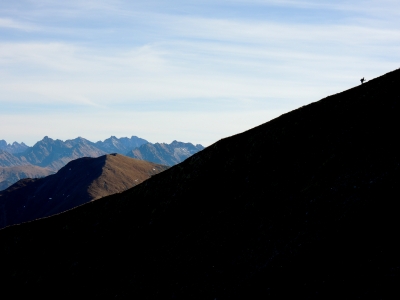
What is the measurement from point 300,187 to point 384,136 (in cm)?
794

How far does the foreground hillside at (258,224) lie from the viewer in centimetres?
2503

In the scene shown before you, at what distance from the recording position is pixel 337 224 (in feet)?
90.6

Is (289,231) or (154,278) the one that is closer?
(289,231)

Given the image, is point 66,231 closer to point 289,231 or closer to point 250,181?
point 250,181

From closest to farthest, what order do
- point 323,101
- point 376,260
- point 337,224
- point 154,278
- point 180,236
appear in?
point 376,260
point 337,224
point 154,278
point 180,236
point 323,101

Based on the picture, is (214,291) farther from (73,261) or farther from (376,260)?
(73,261)

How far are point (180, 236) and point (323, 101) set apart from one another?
22.2 m

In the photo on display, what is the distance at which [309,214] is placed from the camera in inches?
1227

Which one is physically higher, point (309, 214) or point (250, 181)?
point (250, 181)

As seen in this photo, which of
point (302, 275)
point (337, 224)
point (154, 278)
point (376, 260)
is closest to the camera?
point (376, 260)

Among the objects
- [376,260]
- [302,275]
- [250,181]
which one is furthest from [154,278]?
[376,260]

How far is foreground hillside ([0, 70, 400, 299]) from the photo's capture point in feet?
82.1

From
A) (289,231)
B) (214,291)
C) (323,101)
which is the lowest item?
(214,291)

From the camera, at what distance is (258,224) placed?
116ft
